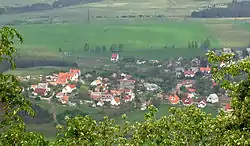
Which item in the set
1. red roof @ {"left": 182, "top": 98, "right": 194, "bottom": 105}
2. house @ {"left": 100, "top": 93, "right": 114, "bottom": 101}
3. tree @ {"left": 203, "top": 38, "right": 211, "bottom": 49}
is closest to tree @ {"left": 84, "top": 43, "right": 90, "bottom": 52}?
tree @ {"left": 203, "top": 38, "right": 211, "bottom": 49}

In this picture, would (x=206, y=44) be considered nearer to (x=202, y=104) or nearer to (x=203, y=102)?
(x=203, y=102)

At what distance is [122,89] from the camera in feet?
141

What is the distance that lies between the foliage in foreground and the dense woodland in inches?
2966

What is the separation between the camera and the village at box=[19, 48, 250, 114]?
38594 mm

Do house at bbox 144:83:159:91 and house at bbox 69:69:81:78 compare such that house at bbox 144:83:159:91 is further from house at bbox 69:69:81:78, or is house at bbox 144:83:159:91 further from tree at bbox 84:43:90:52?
tree at bbox 84:43:90:52

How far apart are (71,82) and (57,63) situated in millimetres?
10853

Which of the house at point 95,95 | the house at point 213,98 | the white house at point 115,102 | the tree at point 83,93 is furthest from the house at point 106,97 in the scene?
the house at point 213,98

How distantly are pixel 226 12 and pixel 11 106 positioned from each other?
8025 centimetres

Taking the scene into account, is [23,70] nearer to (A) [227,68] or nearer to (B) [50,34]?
(B) [50,34]

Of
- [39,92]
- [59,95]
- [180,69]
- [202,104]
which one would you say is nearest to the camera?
[202,104]

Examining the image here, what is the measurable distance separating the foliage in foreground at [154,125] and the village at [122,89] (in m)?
27.7

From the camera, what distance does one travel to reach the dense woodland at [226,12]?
268ft

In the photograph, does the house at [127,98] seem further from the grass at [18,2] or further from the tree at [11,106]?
the grass at [18,2]

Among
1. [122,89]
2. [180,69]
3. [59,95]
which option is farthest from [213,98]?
[59,95]
